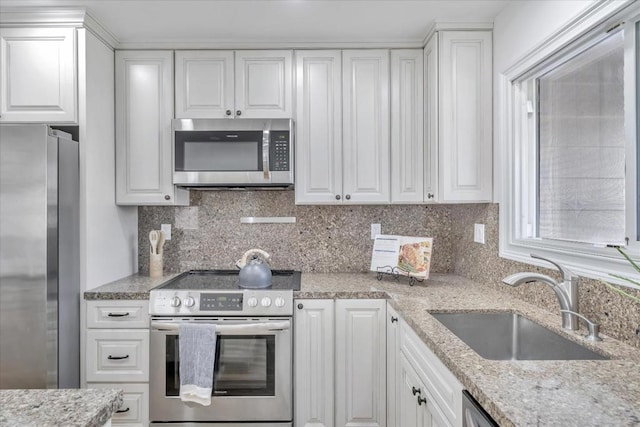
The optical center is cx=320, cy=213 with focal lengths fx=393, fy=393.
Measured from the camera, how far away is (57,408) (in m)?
0.75

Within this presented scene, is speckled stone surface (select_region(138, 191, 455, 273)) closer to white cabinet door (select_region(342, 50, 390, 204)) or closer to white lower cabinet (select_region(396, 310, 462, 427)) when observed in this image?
white cabinet door (select_region(342, 50, 390, 204))

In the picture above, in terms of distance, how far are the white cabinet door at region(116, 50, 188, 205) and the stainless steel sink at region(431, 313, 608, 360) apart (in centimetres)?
180

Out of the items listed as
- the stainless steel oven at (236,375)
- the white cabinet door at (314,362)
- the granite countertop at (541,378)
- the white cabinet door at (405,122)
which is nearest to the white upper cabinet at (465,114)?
the white cabinet door at (405,122)

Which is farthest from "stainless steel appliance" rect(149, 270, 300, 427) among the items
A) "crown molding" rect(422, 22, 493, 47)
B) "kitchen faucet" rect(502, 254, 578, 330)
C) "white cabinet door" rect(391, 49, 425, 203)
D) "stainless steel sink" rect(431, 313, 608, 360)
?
"crown molding" rect(422, 22, 493, 47)

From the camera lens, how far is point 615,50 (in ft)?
4.64

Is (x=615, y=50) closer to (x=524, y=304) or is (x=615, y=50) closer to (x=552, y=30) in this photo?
(x=552, y=30)

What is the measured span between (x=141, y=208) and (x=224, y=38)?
4.15 ft

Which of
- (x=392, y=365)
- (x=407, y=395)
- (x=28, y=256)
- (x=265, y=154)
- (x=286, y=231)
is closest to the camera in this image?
(x=407, y=395)

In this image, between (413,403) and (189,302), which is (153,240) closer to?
(189,302)

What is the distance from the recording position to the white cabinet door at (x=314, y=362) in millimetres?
2086

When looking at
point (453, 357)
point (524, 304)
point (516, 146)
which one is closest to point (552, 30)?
point (516, 146)

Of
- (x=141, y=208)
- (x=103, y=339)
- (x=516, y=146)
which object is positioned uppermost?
(x=516, y=146)

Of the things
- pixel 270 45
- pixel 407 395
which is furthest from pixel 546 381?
pixel 270 45

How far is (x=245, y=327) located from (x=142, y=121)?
4.58 feet
